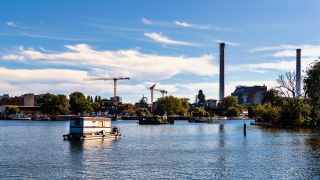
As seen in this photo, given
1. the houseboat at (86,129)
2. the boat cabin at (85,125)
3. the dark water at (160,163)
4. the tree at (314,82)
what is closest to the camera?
the dark water at (160,163)

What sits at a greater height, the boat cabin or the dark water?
the boat cabin

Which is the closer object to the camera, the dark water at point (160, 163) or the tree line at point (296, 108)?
the dark water at point (160, 163)

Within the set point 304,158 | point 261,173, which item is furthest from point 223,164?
point 304,158

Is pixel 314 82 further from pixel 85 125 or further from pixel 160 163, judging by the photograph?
pixel 160 163

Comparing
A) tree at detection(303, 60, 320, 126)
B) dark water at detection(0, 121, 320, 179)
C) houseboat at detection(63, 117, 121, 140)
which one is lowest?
dark water at detection(0, 121, 320, 179)

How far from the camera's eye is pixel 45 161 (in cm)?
6475

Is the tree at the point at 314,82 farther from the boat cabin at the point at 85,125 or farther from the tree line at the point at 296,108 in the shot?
the boat cabin at the point at 85,125

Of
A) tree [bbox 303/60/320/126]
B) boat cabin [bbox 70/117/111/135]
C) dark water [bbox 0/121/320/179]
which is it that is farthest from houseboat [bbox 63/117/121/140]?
tree [bbox 303/60/320/126]

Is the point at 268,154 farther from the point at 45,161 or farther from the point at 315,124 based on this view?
the point at 315,124

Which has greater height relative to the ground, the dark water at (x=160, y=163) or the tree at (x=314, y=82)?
the tree at (x=314, y=82)

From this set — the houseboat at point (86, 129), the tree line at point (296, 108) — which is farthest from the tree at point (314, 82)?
the houseboat at point (86, 129)

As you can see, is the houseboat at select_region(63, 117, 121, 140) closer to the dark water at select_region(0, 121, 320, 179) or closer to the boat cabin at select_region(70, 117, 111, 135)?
the boat cabin at select_region(70, 117, 111, 135)

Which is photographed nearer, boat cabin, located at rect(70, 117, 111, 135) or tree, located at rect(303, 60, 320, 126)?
boat cabin, located at rect(70, 117, 111, 135)

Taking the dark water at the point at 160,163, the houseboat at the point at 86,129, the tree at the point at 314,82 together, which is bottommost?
the dark water at the point at 160,163
